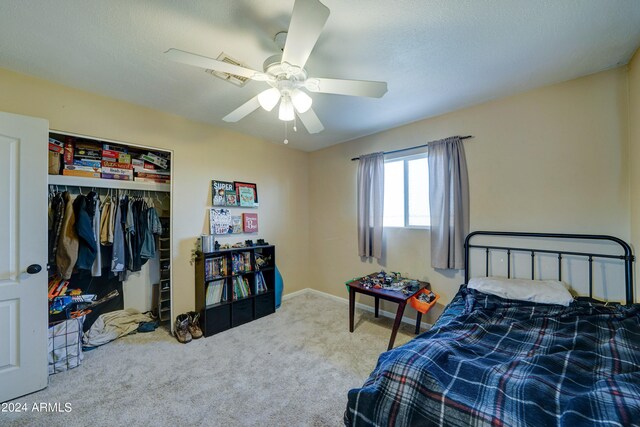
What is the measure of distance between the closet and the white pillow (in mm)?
3229

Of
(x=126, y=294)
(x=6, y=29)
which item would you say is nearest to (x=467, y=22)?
(x=6, y=29)

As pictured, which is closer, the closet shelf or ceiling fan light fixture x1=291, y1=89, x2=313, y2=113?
ceiling fan light fixture x1=291, y1=89, x2=313, y2=113

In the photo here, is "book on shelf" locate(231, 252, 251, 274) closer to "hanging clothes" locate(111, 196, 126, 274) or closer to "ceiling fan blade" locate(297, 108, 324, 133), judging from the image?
"hanging clothes" locate(111, 196, 126, 274)

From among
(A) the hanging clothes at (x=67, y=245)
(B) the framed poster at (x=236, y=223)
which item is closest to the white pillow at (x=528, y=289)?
(B) the framed poster at (x=236, y=223)

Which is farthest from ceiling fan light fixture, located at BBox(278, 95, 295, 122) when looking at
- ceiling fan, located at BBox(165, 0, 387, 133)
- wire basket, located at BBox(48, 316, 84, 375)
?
wire basket, located at BBox(48, 316, 84, 375)

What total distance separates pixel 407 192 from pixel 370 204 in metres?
0.48

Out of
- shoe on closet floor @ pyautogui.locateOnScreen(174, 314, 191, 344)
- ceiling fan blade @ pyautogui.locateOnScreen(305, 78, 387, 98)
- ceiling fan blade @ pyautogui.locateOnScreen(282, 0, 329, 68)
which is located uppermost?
ceiling fan blade @ pyautogui.locateOnScreen(282, 0, 329, 68)

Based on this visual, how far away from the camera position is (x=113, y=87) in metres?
2.11

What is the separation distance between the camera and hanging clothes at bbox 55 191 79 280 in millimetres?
2135

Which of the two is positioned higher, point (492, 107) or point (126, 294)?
point (492, 107)

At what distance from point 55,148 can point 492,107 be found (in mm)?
4126

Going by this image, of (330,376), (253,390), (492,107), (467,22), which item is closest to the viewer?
(467,22)

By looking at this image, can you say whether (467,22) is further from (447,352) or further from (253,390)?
Answer: (253,390)

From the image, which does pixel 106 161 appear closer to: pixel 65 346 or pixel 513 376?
pixel 65 346
